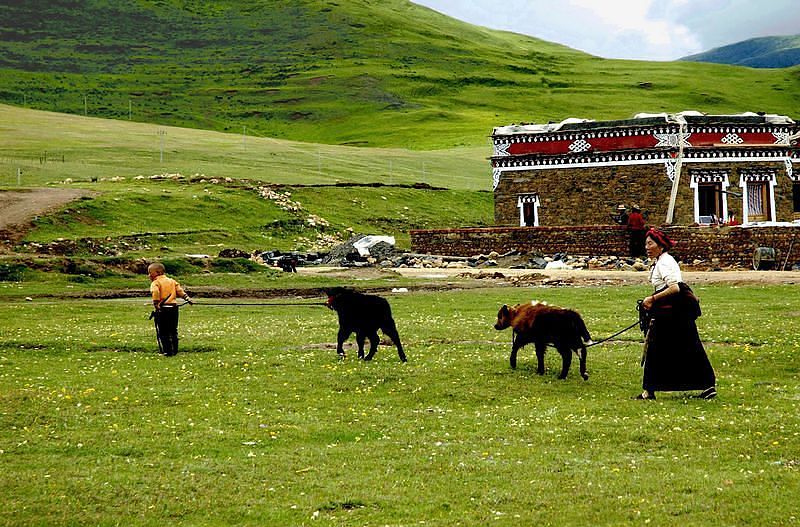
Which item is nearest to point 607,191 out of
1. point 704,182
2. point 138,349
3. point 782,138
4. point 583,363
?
point 704,182

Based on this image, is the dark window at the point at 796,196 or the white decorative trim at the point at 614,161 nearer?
the white decorative trim at the point at 614,161

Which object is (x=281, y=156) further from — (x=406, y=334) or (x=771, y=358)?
(x=771, y=358)

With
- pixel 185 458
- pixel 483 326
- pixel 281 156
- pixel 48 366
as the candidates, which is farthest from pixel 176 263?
pixel 281 156

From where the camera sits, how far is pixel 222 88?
7411 inches

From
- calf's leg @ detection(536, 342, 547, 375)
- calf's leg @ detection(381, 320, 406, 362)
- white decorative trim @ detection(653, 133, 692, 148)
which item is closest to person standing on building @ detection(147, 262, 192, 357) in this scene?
calf's leg @ detection(381, 320, 406, 362)

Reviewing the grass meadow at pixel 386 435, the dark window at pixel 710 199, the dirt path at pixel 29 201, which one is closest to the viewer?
the grass meadow at pixel 386 435

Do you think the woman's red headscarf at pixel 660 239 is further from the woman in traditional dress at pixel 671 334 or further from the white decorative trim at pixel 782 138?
the white decorative trim at pixel 782 138

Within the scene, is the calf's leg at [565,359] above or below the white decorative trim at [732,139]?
below

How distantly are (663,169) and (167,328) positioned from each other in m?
40.6

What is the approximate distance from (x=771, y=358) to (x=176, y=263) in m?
28.5

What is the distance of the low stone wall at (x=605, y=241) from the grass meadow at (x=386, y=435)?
24400 mm

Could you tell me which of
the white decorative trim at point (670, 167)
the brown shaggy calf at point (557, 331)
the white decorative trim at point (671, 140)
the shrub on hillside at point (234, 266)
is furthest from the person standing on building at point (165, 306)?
the white decorative trim at point (671, 140)

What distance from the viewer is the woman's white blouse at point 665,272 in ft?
55.0

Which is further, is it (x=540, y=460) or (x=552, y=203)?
(x=552, y=203)
